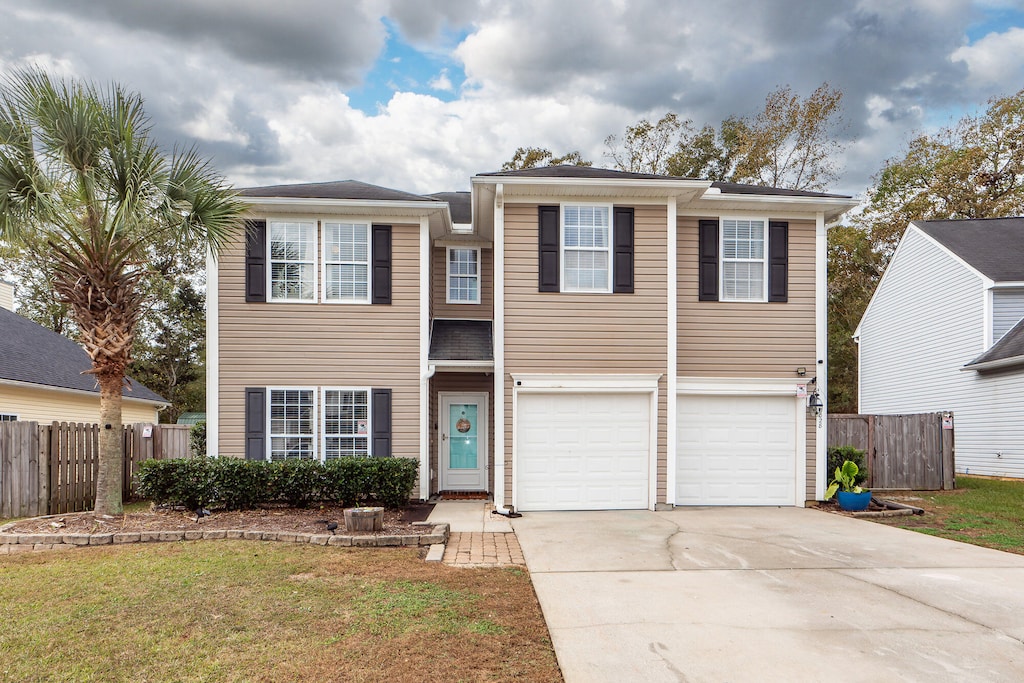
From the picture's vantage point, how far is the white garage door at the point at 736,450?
1062cm

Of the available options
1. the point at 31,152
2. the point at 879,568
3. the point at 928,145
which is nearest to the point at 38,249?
the point at 31,152

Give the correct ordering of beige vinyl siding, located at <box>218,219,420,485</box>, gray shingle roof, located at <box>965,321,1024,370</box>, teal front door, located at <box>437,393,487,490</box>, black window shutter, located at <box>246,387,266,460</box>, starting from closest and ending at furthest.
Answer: black window shutter, located at <box>246,387,266,460</box> < beige vinyl siding, located at <box>218,219,420,485</box> < teal front door, located at <box>437,393,487,490</box> < gray shingle roof, located at <box>965,321,1024,370</box>

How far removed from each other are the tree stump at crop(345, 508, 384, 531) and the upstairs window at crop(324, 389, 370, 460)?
9.29ft

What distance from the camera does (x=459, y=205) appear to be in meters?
13.9

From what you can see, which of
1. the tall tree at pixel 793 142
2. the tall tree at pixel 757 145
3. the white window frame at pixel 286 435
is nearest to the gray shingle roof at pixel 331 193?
the white window frame at pixel 286 435

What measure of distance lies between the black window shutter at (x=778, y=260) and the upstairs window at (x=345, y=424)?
23.3ft

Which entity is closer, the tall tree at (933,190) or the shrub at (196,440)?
the shrub at (196,440)

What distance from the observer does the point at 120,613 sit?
16.3ft

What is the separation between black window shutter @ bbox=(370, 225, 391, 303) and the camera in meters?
10.9

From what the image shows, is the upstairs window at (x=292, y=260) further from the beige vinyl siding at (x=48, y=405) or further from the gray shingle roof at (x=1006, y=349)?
the gray shingle roof at (x=1006, y=349)

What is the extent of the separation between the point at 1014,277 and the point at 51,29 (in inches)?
845

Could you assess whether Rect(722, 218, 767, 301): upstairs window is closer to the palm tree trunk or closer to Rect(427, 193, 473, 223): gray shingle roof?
Rect(427, 193, 473, 223): gray shingle roof

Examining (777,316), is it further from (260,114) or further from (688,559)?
(260,114)

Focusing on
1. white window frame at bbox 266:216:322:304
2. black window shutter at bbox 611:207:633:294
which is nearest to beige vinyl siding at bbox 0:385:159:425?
white window frame at bbox 266:216:322:304
